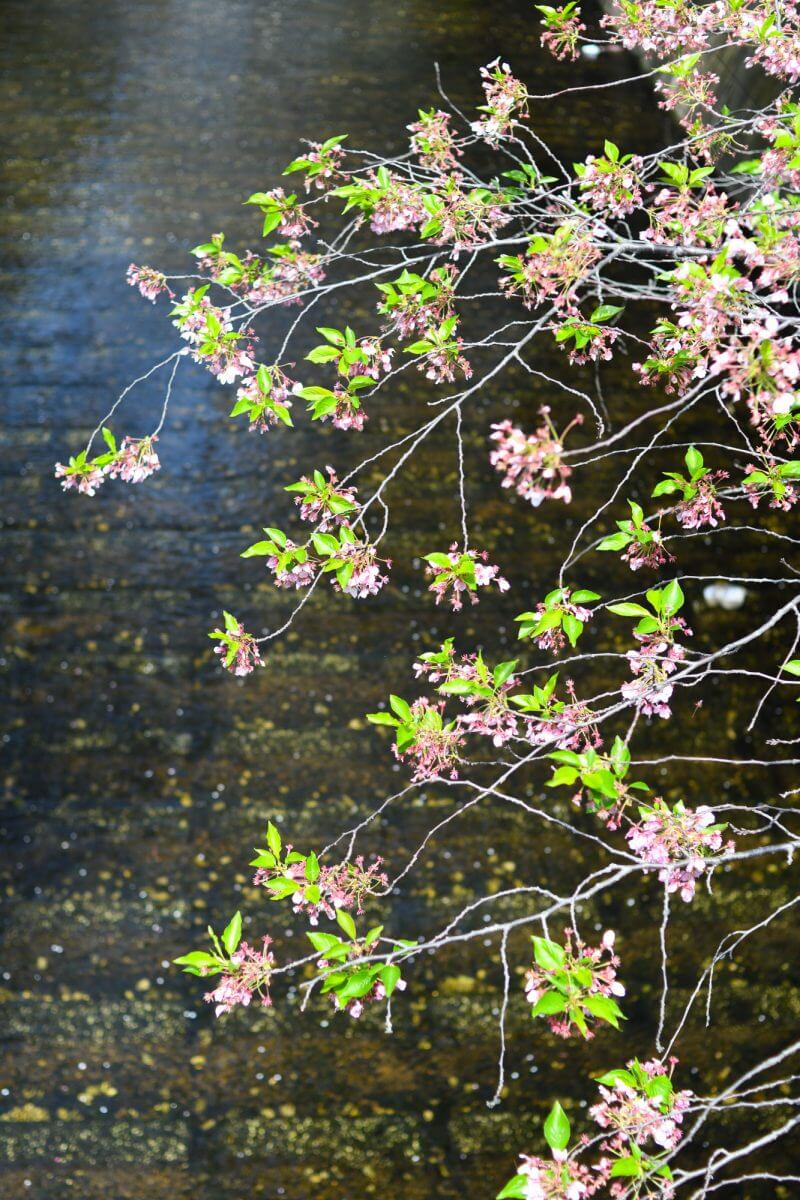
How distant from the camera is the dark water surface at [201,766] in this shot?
6.87 feet

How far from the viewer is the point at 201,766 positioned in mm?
2357

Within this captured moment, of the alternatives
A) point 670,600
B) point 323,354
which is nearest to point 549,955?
point 670,600

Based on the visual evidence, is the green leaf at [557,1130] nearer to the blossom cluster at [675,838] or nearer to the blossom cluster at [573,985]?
the blossom cluster at [573,985]

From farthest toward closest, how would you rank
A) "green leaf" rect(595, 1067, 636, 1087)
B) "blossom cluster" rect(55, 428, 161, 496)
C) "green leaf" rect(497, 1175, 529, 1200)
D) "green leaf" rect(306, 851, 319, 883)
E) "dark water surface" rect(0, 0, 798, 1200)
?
"dark water surface" rect(0, 0, 798, 1200), "blossom cluster" rect(55, 428, 161, 496), "green leaf" rect(306, 851, 319, 883), "green leaf" rect(595, 1067, 636, 1087), "green leaf" rect(497, 1175, 529, 1200)

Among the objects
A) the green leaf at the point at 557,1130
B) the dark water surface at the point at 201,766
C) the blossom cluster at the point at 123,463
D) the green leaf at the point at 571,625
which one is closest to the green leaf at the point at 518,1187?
the green leaf at the point at 557,1130

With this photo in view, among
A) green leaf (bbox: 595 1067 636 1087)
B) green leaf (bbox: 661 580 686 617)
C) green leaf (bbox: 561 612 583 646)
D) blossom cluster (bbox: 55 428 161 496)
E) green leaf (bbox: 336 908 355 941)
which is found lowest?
green leaf (bbox: 595 1067 636 1087)

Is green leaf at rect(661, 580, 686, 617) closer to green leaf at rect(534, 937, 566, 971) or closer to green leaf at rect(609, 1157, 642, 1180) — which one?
green leaf at rect(534, 937, 566, 971)

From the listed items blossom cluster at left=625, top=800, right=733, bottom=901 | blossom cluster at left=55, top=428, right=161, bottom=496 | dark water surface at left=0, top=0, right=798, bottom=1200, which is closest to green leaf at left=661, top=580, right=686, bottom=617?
blossom cluster at left=625, top=800, right=733, bottom=901

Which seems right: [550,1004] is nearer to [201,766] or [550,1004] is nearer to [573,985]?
[573,985]

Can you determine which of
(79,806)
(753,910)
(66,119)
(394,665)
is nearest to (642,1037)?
(753,910)

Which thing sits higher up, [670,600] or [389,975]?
→ [670,600]

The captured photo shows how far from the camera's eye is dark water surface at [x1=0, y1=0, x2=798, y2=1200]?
2094 millimetres

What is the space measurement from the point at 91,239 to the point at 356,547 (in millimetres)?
2307

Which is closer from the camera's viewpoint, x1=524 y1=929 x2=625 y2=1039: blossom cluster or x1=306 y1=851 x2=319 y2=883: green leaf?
x1=524 y1=929 x2=625 y2=1039: blossom cluster
